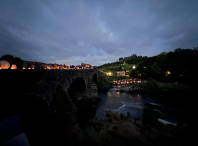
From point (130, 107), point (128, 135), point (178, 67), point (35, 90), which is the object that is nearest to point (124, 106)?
point (130, 107)

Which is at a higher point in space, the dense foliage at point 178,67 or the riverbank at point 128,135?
the dense foliage at point 178,67

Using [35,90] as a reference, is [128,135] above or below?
below

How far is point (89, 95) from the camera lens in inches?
1110

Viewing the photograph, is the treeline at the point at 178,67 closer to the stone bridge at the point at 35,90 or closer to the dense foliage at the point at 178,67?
the dense foliage at the point at 178,67

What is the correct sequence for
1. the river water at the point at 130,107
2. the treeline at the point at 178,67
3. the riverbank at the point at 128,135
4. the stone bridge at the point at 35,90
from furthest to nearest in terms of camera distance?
the treeline at the point at 178,67, the river water at the point at 130,107, the riverbank at the point at 128,135, the stone bridge at the point at 35,90

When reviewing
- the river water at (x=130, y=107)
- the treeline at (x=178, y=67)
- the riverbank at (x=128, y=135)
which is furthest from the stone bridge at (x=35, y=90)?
the treeline at (x=178, y=67)

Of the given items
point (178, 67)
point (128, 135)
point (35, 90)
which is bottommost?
point (128, 135)

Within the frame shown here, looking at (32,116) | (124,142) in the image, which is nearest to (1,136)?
(32,116)

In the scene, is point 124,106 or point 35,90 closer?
point 35,90

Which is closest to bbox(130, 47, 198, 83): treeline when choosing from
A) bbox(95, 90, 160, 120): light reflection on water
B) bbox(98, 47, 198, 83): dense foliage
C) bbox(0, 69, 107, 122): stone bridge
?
bbox(98, 47, 198, 83): dense foliage

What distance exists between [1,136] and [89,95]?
62.4ft

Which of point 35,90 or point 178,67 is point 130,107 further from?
point 178,67

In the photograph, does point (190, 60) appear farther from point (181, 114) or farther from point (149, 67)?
point (181, 114)

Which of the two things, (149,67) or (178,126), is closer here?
(178,126)
